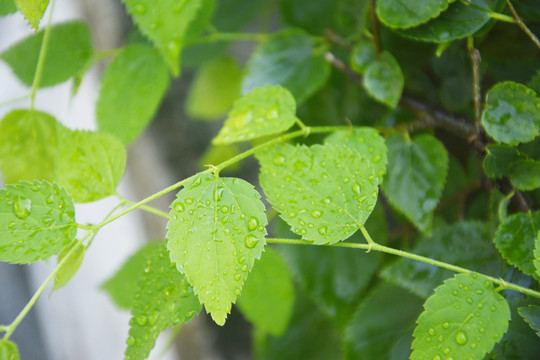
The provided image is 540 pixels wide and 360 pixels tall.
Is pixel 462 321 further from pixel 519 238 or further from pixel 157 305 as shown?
pixel 157 305

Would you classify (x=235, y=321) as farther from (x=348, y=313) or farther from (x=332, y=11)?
(x=332, y=11)

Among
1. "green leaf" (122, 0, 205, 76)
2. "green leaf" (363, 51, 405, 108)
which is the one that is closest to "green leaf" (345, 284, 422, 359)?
"green leaf" (363, 51, 405, 108)

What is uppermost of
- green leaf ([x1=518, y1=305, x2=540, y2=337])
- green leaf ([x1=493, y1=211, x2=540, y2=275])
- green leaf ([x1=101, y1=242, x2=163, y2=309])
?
green leaf ([x1=493, y1=211, x2=540, y2=275])

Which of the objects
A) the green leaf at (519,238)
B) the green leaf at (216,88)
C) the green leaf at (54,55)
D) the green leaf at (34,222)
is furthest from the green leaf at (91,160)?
the green leaf at (216,88)

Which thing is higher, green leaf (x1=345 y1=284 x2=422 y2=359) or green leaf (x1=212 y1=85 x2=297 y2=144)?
green leaf (x1=212 y1=85 x2=297 y2=144)

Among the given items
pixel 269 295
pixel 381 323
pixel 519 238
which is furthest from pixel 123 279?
pixel 519 238

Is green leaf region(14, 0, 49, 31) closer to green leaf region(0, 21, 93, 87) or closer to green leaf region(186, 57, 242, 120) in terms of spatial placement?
green leaf region(0, 21, 93, 87)

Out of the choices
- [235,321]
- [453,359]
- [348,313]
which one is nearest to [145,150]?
[235,321]
